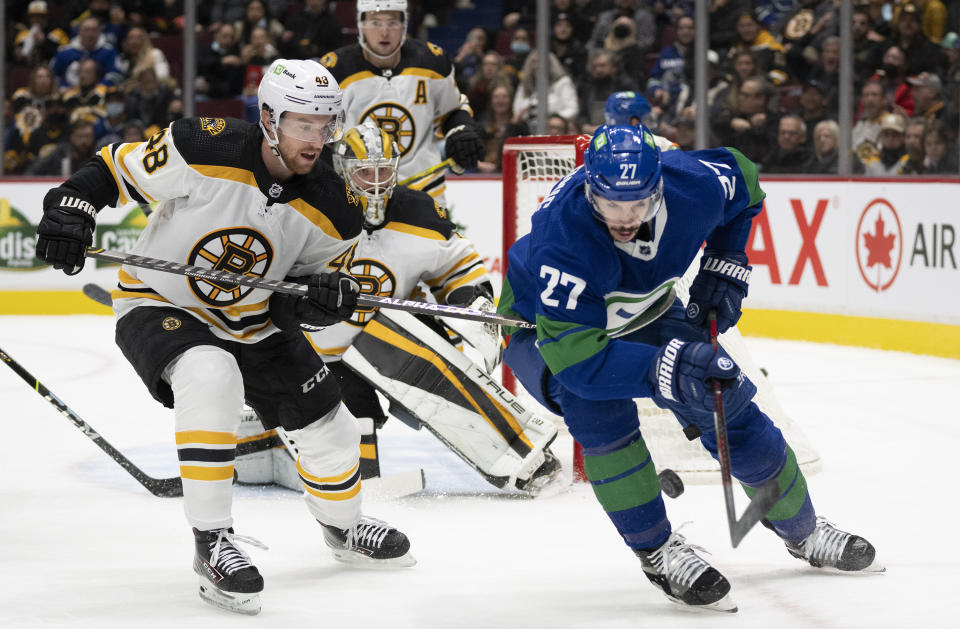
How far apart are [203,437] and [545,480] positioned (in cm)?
131

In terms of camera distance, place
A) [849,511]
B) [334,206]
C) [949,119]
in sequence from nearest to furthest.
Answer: [334,206]
[849,511]
[949,119]

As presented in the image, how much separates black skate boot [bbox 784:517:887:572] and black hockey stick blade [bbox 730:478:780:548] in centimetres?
25

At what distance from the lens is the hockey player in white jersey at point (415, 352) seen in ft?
11.8

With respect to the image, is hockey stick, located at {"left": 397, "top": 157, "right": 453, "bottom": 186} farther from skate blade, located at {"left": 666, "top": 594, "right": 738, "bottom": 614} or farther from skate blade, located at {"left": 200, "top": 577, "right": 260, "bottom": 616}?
skate blade, located at {"left": 666, "top": 594, "right": 738, "bottom": 614}

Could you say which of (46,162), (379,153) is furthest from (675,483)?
(46,162)

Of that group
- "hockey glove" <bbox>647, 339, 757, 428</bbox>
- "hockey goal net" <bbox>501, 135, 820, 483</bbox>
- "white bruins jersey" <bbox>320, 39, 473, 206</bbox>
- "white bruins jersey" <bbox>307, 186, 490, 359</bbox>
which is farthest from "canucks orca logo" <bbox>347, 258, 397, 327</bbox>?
"hockey glove" <bbox>647, 339, 757, 428</bbox>

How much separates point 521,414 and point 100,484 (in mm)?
1225

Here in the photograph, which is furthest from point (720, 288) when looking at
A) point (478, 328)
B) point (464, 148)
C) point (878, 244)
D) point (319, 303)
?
point (878, 244)

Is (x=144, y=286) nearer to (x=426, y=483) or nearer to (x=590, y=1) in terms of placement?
(x=426, y=483)

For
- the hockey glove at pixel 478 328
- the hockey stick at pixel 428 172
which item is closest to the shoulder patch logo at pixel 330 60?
the hockey stick at pixel 428 172

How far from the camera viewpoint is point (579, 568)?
2.94m

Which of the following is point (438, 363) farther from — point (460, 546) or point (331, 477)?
point (331, 477)

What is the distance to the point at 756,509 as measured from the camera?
2.47m

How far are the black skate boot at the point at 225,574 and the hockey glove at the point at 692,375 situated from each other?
88 cm
